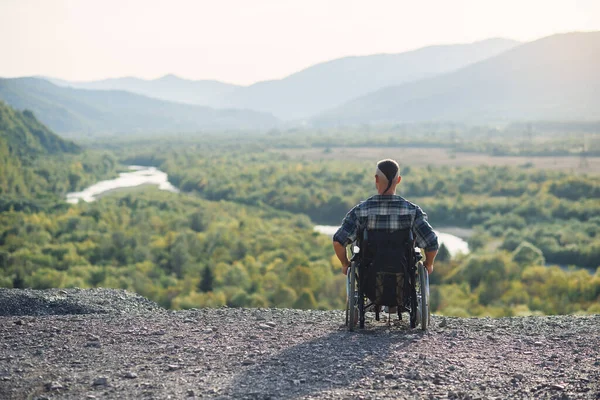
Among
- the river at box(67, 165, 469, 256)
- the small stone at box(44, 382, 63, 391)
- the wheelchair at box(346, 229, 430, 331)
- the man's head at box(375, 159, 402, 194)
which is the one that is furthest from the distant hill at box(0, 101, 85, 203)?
the small stone at box(44, 382, 63, 391)

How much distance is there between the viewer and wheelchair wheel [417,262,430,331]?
725 centimetres

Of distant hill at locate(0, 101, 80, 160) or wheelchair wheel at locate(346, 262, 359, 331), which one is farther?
distant hill at locate(0, 101, 80, 160)

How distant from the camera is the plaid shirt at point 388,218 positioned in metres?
7.11

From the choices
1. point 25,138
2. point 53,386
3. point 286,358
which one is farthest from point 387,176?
point 25,138

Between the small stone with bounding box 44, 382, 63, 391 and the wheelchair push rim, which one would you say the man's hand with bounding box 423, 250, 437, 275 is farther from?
the small stone with bounding box 44, 382, 63, 391

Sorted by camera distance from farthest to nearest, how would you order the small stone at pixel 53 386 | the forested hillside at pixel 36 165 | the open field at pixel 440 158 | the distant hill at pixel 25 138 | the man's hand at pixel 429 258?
the open field at pixel 440 158, the distant hill at pixel 25 138, the forested hillside at pixel 36 165, the man's hand at pixel 429 258, the small stone at pixel 53 386

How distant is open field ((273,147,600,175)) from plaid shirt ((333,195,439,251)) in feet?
344

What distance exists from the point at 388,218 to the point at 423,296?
0.90 meters

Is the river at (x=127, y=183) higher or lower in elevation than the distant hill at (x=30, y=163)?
lower

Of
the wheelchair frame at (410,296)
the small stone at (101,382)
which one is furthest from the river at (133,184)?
the small stone at (101,382)

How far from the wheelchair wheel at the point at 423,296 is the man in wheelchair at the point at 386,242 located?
0.01 meters

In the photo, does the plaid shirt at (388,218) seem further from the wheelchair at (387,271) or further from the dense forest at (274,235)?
the dense forest at (274,235)

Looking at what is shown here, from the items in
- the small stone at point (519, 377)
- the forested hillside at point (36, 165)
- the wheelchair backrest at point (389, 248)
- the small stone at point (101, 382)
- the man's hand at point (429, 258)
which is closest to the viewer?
the small stone at point (101, 382)

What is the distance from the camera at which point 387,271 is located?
7.08m
